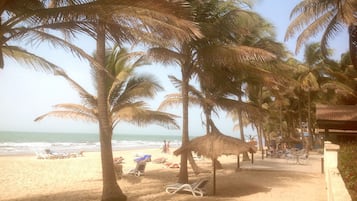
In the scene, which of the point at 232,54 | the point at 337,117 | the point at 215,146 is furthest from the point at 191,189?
the point at 337,117

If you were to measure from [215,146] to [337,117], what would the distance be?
7033 millimetres

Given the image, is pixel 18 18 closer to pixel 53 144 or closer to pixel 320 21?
pixel 320 21

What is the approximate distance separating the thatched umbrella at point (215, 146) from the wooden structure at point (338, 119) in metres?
5.49

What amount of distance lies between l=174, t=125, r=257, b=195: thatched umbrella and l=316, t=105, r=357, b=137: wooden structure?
5.49m

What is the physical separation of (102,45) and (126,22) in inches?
113

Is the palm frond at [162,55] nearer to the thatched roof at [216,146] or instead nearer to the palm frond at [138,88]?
the palm frond at [138,88]

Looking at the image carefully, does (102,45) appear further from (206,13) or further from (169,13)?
(206,13)

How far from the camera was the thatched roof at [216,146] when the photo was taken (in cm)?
1044

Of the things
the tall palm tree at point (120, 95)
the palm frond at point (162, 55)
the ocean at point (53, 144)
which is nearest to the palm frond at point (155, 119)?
the tall palm tree at point (120, 95)

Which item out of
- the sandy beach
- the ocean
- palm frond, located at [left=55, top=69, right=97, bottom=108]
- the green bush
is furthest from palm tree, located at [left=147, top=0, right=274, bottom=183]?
the ocean

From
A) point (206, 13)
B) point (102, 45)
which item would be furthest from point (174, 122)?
point (102, 45)

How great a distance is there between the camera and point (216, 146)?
1062 cm

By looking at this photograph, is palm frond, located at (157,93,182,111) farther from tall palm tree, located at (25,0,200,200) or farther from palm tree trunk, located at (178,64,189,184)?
tall palm tree, located at (25,0,200,200)

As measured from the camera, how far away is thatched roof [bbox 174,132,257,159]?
1044 cm
